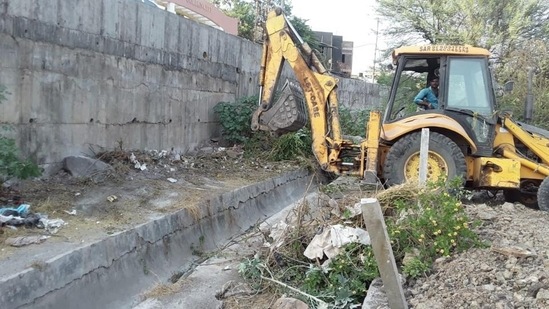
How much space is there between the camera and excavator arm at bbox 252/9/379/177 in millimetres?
8609

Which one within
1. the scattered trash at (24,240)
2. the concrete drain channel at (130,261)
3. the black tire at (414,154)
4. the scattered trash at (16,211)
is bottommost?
the concrete drain channel at (130,261)

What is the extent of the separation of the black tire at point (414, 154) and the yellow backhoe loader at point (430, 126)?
1cm

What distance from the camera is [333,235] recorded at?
5184 mm

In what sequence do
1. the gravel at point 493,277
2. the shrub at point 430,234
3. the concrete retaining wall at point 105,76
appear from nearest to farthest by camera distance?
the gravel at point 493,277
the shrub at point 430,234
the concrete retaining wall at point 105,76

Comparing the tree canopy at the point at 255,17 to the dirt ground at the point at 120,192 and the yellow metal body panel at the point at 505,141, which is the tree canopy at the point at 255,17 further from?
the yellow metal body panel at the point at 505,141

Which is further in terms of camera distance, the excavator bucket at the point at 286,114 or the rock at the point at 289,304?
the excavator bucket at the point at 286,114

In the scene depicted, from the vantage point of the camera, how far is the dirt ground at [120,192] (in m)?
5.49

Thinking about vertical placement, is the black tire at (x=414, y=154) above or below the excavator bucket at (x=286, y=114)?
below

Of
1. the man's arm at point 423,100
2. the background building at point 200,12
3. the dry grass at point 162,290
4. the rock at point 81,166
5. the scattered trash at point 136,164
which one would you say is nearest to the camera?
the dry grass at point 162,290

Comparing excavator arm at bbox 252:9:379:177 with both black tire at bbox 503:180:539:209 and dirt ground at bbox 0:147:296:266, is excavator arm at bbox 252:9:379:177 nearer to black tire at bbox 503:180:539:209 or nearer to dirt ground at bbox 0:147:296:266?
dirt ground at bbox 0:147:296:266

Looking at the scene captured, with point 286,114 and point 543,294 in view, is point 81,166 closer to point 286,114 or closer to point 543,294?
point 286,114

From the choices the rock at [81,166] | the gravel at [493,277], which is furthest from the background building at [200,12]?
the gravel at [493,277]

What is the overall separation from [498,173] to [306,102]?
306 centimetres

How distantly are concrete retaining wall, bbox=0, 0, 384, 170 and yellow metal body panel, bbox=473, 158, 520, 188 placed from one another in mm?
5406
